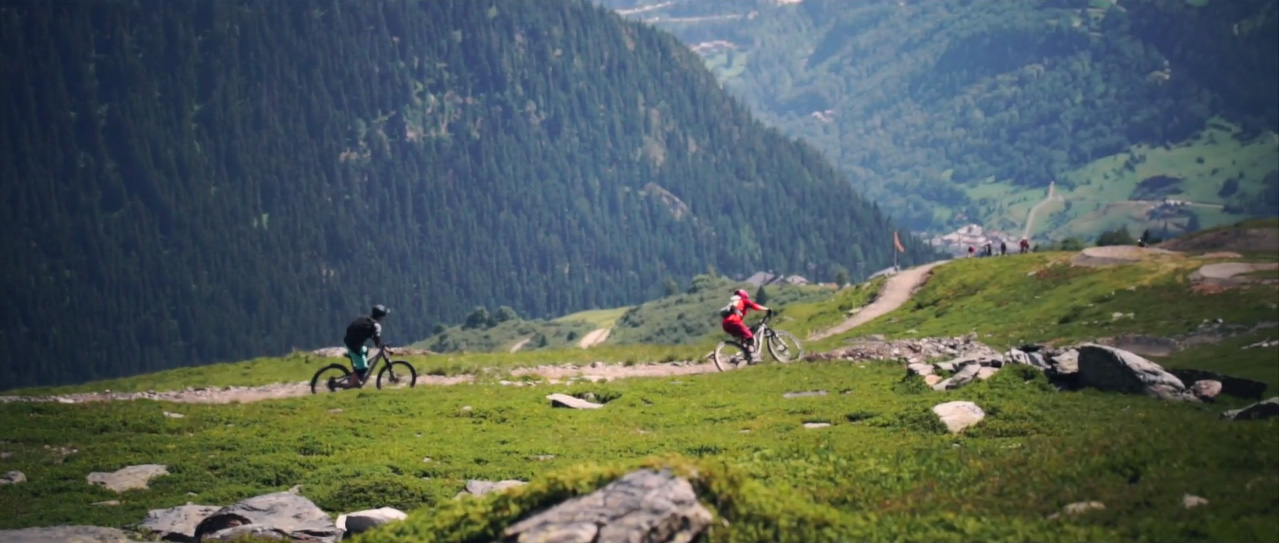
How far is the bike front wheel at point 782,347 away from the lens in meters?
46.9

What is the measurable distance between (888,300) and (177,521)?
57.9 metres

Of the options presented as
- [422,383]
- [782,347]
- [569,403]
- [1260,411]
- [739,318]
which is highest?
[739,318]

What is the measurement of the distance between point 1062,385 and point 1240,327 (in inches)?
808

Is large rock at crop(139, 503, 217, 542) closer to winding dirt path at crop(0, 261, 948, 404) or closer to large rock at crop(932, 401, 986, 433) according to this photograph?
large rock at crop(932, 401, 986, 433)

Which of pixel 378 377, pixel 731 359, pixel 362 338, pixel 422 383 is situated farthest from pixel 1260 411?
pixel 422 383

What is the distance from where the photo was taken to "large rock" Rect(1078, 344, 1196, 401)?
3052 centimetres

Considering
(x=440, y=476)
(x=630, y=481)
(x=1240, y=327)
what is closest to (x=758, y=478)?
(x=630, y=481)

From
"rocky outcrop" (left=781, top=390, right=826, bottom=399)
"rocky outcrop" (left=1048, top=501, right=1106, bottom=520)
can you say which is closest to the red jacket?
"rocky outcrop" (left=781, top=390, right=826, bottom=399)

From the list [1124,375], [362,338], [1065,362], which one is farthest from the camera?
[362,338]

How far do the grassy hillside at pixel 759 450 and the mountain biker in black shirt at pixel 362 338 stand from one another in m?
1.91

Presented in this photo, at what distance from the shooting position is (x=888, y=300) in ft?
255

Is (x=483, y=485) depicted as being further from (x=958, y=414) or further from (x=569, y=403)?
(x=569, y=403)

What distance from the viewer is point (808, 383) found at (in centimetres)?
3962

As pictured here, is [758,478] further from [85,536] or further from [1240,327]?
[1240,327]
